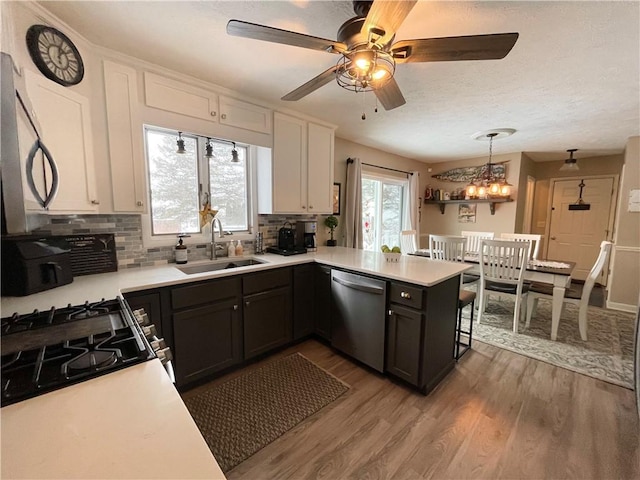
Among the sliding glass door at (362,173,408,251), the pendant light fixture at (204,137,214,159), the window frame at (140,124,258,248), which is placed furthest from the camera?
the sliding glass door at (362,173,408,251)

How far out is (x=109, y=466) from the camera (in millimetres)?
497

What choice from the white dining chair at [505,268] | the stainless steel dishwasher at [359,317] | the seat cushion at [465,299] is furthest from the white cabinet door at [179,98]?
the white dining chair at [505,268]

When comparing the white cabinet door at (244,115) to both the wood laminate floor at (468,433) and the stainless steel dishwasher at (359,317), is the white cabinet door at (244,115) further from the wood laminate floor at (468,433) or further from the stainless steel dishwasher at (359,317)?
the wood laminate floor at (468,433)

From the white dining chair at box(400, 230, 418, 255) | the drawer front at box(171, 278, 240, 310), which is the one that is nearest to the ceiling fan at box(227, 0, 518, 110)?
the drawer front at box(171, 278, 240, 310)

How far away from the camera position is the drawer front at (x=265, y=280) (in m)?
2.20

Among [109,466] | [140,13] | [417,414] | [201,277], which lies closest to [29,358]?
[109,466]

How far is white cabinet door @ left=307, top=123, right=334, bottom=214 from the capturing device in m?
3.04

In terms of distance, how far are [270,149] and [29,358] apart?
2.31 m

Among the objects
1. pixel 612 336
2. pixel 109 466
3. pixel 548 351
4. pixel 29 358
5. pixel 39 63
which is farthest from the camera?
pixel 612 336

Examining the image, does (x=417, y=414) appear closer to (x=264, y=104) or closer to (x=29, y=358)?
(x=29, y=358)

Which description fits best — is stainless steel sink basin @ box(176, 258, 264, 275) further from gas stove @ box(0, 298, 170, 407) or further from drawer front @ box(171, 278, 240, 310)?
gas stove @ box(0, 298, 170, 407)

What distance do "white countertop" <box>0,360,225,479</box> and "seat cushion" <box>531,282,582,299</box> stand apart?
367 centimetres

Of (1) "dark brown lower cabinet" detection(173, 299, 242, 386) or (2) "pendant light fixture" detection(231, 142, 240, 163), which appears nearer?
(1) "dark brown lower cabinet" detection(173, 299, 242, 386)

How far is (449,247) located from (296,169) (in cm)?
205
